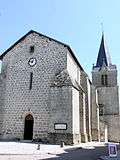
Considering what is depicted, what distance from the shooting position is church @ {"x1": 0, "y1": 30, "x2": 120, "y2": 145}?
42.8 feet

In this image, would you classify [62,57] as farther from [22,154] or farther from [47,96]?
[22,154]

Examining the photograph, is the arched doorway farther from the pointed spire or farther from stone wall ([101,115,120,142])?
the pointed spire

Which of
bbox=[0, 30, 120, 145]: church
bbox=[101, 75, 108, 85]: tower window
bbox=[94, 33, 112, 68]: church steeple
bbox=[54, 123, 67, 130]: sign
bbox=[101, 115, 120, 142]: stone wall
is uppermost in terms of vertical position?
bbox=[94, 33, 112, 68]: church steeple

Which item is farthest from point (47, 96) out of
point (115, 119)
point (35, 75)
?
point (115, 119)

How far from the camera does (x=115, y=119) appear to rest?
26.8 m

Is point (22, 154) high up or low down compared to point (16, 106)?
down

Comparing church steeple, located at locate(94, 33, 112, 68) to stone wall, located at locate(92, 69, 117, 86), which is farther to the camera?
church steeple, located at locate(94, 33, 112, 68)

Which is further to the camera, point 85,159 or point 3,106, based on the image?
point 3,106

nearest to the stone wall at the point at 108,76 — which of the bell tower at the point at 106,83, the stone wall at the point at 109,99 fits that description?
the bell tower at the point at 106,83

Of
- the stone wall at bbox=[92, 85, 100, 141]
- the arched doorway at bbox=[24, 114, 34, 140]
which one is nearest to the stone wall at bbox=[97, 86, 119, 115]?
the stone wall at bbox=[92, 85, 100, 141]

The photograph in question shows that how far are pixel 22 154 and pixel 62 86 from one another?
6.57 m

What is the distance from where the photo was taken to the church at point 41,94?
1304cm

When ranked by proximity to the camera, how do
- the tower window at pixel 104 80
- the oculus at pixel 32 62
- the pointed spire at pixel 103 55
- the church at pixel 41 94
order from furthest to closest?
1. the pointed spire at pixel 103 55
2. the tower window at pixel 104 80
3. the oculus at pixel 32 62
4. the church at pixel 41 94

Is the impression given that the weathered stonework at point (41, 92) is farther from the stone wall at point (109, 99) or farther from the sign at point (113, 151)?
the stone wall at point (109, 99)
